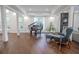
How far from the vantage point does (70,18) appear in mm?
5871

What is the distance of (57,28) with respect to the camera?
498cm

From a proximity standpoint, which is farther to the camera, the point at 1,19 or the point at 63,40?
the point at 1,19

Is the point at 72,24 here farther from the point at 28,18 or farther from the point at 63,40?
the point at 28,18

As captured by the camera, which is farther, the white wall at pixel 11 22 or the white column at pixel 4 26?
the white column at pixel 4 26

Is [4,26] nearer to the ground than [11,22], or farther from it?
nearer to the ground

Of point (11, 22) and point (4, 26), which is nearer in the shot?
point (11, 22)

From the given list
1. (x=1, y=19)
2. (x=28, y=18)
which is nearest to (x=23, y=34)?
(x=28, y=18)

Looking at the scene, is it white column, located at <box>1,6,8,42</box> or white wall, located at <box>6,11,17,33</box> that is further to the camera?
white column, located at <box>1,6,8,42</box>

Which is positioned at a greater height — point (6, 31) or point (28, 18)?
point (28, 18)
